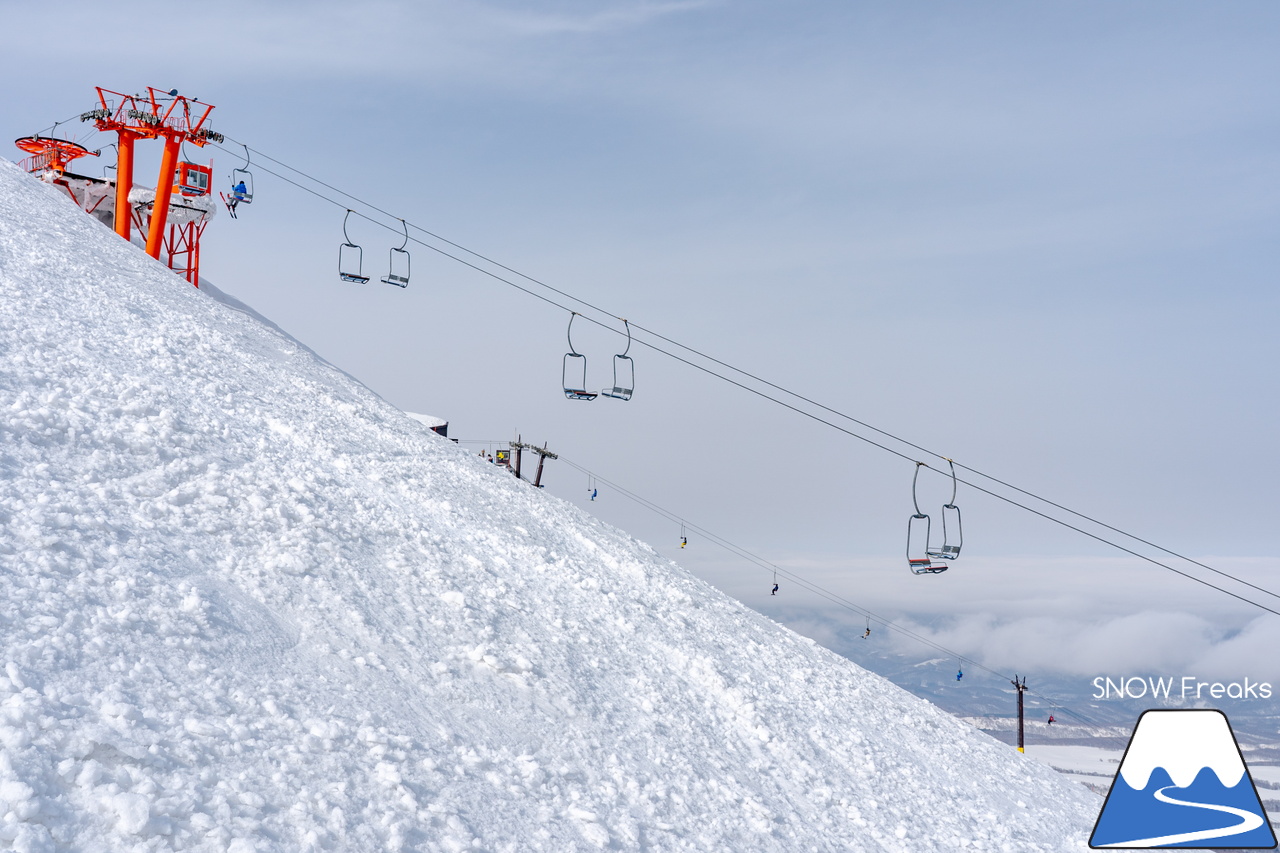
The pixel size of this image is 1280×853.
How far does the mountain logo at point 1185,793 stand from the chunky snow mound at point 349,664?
58.9 inches

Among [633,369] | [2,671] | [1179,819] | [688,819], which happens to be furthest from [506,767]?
[633,369]

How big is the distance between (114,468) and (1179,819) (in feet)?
45.6

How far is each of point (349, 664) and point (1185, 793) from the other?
10118mm

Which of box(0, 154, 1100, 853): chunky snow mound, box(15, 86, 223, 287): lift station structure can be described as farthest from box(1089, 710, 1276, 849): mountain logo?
box(15, 86, 223, 287): lift station structure

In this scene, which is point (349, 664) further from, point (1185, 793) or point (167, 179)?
point (167, 179)

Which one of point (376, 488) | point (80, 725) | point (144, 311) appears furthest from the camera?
point (144, 311)

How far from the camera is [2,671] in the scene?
6566mm

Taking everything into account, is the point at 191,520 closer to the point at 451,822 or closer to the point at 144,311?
the point at 451,822

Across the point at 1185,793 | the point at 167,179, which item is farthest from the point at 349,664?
the point at 167,179

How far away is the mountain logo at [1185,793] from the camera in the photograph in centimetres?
995

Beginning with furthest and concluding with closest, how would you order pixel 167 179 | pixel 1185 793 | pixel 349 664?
pixel 167 179 → pixel 1185 793 → pixel 349 664

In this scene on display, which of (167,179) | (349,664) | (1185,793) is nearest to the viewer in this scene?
(349,664)

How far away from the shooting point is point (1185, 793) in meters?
11.1

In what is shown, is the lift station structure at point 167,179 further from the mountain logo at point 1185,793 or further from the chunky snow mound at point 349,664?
the mountain logo at point 1185,793
